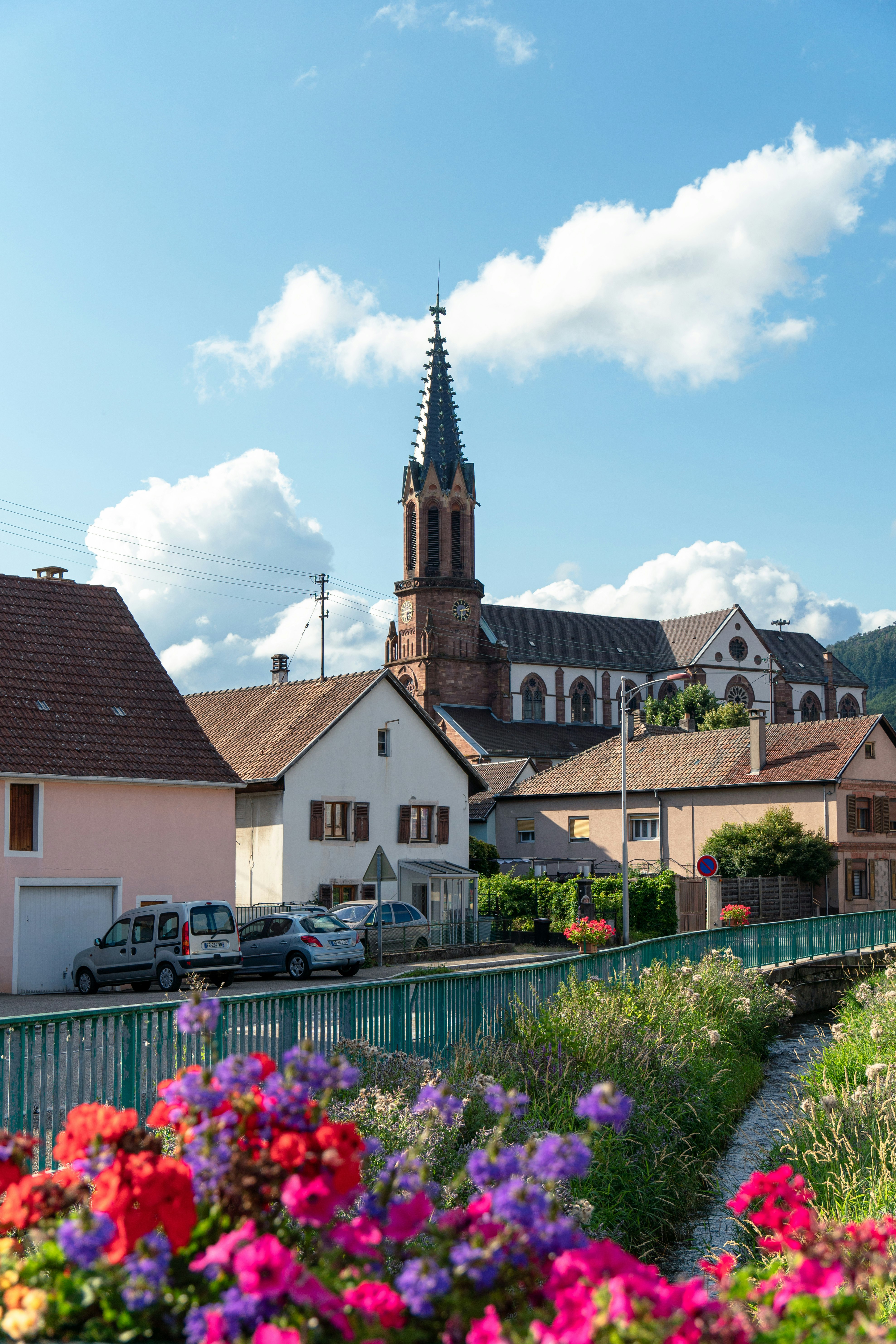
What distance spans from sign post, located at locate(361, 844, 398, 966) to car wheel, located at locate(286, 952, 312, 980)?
2.38 meters

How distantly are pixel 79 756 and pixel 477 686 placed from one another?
72672mm

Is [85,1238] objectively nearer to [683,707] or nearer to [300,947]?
[300,947]

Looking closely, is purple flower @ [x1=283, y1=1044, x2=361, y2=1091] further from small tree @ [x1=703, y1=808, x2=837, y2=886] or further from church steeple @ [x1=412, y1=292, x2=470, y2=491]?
church steeple @ [x1=412, y1=292, x2=470, y2=491]

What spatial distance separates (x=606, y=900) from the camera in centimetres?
4312

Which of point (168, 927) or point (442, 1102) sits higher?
point (442, 1102)

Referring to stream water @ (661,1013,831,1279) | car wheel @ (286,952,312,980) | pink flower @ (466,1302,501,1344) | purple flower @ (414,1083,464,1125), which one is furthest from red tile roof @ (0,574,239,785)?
pink flower @ (466,1302,501,1344)

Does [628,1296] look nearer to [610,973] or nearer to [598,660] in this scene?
[610,973]

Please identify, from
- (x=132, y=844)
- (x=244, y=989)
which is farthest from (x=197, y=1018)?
(x=132, y=844)

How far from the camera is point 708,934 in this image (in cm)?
2430

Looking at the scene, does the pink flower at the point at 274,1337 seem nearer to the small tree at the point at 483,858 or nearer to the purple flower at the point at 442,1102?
the purple flower at the point at 442,1102

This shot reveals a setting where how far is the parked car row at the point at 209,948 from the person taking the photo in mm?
26000

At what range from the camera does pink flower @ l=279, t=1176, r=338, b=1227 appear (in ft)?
11.6

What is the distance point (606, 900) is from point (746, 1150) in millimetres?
29767

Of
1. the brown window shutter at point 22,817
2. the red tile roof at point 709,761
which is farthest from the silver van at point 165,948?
the red tile roof at point 709,761
